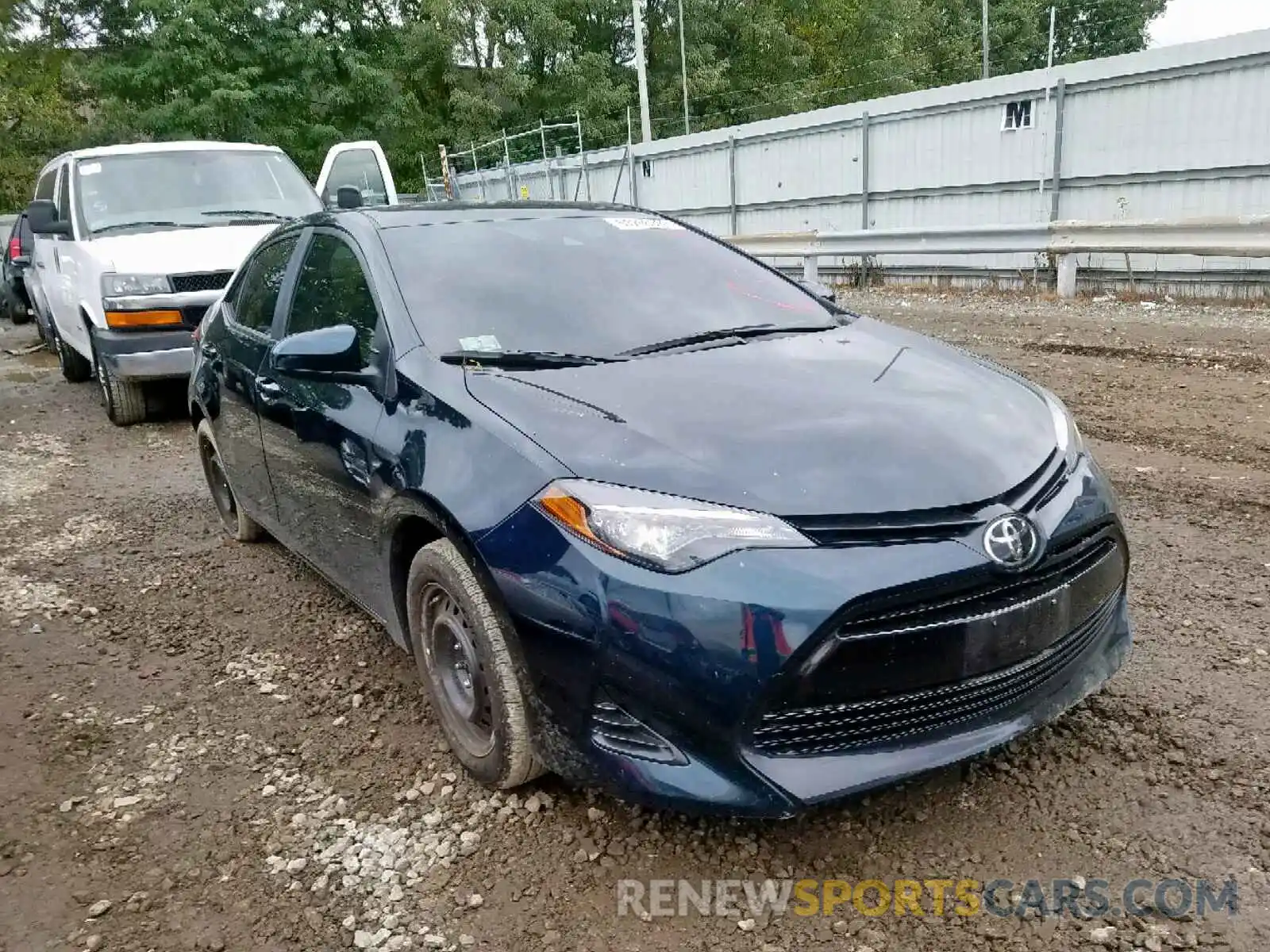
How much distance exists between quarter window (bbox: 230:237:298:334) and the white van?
6.61 ft

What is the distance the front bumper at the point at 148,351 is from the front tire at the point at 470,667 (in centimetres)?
509

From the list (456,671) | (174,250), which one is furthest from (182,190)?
(456,671)

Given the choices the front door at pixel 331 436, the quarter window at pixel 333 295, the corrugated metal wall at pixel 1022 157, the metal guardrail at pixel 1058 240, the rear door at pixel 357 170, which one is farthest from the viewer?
the rear door at pixel 357 170

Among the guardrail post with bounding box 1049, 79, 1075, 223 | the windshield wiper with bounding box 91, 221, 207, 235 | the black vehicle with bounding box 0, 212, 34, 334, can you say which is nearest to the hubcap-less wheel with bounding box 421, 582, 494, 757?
the windshield wiper with bounding box 91, 221, 207, 235

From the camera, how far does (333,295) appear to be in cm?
351

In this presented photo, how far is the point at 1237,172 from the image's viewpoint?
9875 mm

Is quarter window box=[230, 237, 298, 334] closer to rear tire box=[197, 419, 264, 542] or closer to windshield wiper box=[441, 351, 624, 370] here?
rear tire box=[197, 419, 264, 542]

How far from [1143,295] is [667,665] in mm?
9290

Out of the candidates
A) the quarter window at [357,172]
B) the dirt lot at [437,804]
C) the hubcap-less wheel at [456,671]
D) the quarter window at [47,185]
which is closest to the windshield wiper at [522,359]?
the hubcap-less wheel at [456,671]

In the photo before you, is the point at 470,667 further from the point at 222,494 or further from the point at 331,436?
the point at 222,494

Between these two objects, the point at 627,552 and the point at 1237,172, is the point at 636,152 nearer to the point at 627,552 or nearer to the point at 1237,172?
the point at 1237,172

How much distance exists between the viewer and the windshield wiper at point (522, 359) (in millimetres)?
2850

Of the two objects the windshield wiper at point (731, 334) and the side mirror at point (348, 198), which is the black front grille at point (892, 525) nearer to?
the windshield wiper at point (731, 334)

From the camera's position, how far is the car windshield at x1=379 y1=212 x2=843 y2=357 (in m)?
3.05
